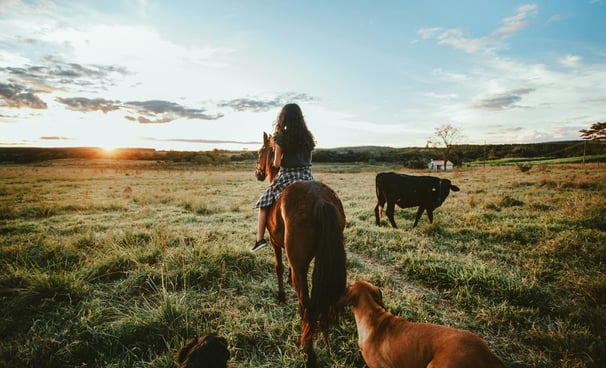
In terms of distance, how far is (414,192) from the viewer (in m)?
8.56

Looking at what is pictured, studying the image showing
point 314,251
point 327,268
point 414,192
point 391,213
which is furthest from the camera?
point 414,192

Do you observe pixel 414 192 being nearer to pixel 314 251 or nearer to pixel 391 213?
pixel 391 213

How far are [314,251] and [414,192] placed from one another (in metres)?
6.66

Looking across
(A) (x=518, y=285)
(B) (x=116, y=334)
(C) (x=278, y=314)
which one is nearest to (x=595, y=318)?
(A) (x=518, y=285)

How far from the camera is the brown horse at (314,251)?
2.83 meters

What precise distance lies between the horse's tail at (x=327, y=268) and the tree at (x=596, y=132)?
57.2 metres

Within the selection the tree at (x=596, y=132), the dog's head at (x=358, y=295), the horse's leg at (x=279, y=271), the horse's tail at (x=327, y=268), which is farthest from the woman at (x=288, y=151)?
the tree at (x=596, y=132)

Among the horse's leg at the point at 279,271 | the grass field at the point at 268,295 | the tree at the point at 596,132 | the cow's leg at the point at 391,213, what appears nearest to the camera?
the grass field at the point at 268,295

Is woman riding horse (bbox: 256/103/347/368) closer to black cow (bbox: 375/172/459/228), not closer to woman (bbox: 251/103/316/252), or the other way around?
woman (bbox: 251/103/316/252)

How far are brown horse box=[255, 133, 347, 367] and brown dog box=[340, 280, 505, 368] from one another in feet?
0.90

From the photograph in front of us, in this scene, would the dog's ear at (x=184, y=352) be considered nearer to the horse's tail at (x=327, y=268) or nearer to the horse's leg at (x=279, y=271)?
the horse's tail at (x=327, y=268)

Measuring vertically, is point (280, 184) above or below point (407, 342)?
above

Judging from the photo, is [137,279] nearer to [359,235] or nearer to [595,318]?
[359,235]

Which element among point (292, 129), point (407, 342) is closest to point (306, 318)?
point (407, 342)
